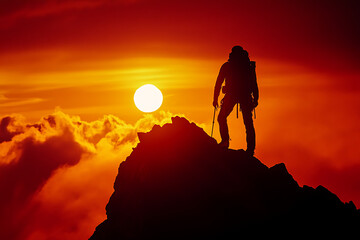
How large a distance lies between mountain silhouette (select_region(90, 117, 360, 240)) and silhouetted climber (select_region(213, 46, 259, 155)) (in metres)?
1.03

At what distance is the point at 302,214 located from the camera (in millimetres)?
17078

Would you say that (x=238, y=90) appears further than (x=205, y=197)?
Yes

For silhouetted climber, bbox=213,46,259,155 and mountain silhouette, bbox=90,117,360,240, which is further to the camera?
silhouetted climber, bbox=213,46,259,155

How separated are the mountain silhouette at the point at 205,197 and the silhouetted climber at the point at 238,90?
1.03m

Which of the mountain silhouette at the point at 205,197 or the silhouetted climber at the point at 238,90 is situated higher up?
the silhouetted climber at the point at 238,90

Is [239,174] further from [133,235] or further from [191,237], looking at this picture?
[133,235]

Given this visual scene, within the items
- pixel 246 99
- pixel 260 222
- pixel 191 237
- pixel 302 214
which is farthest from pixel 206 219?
pixel 246 99

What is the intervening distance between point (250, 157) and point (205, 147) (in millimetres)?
2231

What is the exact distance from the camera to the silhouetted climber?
19.2 m

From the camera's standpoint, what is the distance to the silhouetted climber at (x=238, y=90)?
19198 millimetres

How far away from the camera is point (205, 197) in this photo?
53.4 feet

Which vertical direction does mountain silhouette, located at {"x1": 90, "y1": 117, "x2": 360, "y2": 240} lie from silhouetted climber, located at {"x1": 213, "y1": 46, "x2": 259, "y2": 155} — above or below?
below

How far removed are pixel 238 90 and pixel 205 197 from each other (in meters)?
5.58

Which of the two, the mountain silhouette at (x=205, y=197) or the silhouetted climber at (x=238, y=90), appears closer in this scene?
the mountain silhouette at (x=205, y=197)
